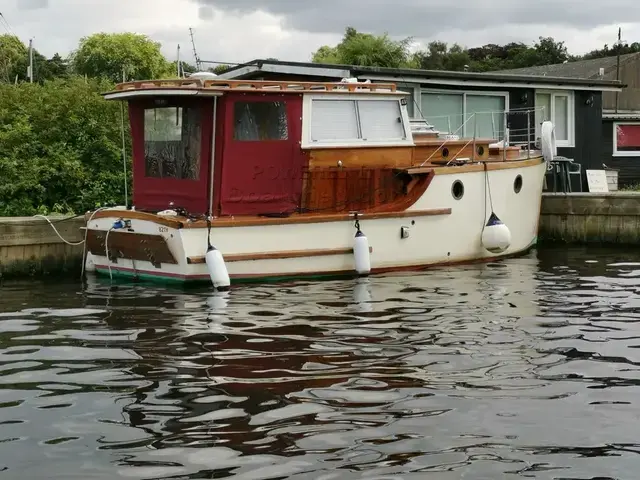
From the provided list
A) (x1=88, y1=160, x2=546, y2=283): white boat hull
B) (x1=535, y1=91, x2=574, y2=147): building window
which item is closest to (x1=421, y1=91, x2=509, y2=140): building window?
(x1=535, y1=91, x2=574, y2=147): building window

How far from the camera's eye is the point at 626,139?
28.1 m

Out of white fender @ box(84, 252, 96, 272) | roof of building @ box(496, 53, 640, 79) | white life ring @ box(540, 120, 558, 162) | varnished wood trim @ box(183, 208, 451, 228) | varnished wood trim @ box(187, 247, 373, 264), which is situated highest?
roof of building @ box(496, 53, 640, 79)

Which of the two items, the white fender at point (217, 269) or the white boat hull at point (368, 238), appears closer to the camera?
the white fender at point (217, 269)

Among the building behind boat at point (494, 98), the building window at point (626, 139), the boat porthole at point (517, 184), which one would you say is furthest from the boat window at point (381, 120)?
the building window at point (626, 139)

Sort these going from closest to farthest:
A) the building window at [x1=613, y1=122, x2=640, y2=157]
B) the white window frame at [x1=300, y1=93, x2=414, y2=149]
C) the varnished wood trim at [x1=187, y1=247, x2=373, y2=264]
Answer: the varnished wood trim at [x1=187, y1=247, x2=373, y2=264], the white window frame at [x1=300, y1=93, x2=414, y2=149], the building window at [x1=613, y1=122, x2=640, y2=157]

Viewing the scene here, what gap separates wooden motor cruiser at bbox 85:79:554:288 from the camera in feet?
43.3

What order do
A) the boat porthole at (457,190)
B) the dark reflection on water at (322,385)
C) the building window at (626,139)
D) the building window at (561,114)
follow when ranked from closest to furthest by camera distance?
the dark reflection on water at (322,385), the boat porthole at (457,190), the building window at (561,114), the building window at (626,139)

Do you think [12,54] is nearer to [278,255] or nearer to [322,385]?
[278,255]

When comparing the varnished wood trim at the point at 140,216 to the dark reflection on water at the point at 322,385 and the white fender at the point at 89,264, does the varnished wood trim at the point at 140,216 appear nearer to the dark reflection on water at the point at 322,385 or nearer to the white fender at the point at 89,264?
the white fender at the point at 89,264

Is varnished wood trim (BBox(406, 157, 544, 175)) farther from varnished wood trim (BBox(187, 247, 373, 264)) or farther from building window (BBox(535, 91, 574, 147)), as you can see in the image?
building window (BBox(535, 91, 574, 147))

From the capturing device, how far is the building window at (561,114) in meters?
23.1

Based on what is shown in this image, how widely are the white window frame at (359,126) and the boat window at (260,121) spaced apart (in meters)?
0.31

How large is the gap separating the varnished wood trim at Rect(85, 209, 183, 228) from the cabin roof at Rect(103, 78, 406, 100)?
170 cm

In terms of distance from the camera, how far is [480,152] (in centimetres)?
1639
